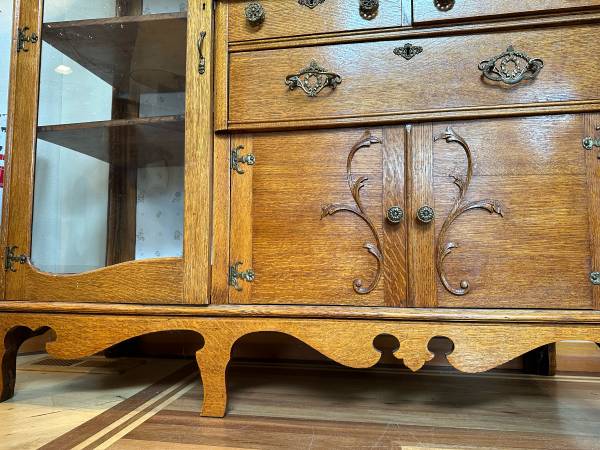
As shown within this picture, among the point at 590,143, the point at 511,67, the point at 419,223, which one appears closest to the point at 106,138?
the point at 419,223

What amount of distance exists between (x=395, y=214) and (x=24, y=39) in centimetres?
81

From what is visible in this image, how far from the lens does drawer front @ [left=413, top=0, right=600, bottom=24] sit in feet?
2.04

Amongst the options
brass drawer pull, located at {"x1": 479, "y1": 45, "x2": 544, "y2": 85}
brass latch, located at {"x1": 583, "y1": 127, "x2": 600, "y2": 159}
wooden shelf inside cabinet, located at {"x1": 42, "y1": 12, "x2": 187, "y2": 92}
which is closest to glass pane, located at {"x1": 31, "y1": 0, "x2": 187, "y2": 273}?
wooden shelf inside cabinet, located at {"x1": 42, "y1": 12, "x2": 187, "y2": 92}

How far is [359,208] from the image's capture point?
0.67 meters

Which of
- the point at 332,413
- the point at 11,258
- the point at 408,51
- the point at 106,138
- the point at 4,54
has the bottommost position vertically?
the point at 332,413

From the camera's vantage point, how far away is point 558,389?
0.85 meters

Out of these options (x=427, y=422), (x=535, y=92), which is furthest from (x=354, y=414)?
(x=535, y=92)

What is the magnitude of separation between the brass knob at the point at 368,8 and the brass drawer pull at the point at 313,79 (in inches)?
4.4

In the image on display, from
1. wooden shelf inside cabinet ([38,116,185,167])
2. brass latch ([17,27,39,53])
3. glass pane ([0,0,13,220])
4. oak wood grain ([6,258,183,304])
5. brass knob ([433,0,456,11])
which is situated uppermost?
glass pane ([0,0,13,220])

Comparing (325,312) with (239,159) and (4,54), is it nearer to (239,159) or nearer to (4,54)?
(239,159)

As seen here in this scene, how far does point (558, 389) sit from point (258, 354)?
0.72 metres

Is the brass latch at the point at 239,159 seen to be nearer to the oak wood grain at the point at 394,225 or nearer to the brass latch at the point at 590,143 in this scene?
the oak wood grain at the point at 394,225

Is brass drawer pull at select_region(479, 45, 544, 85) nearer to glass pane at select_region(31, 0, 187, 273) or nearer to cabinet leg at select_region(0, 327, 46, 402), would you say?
glass pane at select_region(31, 0, 187, 273)

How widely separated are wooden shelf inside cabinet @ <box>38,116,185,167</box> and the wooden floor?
469mm
